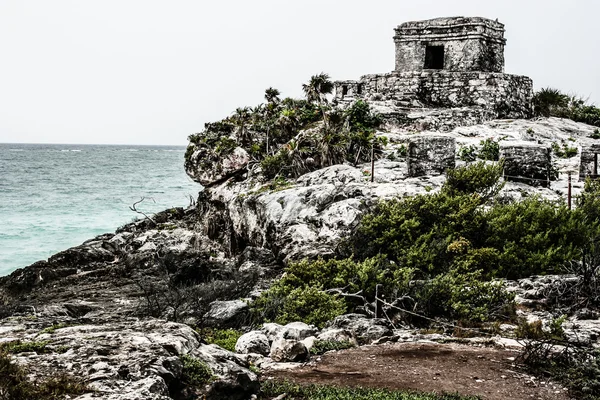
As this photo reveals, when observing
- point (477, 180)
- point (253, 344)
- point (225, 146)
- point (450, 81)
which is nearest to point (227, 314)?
point (253, 344)

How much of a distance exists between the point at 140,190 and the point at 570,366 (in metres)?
48.8

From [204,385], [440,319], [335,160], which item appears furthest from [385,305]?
[335,160]

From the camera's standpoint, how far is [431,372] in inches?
266

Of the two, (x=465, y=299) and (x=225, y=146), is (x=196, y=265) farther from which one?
(x=465, y=299)

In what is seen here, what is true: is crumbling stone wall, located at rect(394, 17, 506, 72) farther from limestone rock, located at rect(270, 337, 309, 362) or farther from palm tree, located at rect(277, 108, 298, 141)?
limestone rock, located at rect(270, 337, 309, 362)

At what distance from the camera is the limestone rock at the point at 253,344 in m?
7.65

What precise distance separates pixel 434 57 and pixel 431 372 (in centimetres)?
1764

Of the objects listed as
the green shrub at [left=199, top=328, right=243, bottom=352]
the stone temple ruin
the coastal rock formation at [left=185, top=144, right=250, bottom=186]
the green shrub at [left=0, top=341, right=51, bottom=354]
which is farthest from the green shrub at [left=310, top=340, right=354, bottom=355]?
the stone temple ruin

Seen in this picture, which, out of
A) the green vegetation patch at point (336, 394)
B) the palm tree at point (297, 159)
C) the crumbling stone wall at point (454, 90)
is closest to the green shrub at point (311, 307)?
the green vegetation patch at point (336, 394)

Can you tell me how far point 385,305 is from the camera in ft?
33.0

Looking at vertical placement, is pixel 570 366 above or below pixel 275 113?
below

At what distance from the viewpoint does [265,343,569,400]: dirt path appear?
246 inches

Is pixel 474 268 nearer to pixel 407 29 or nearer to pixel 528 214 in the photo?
pixel 528 214

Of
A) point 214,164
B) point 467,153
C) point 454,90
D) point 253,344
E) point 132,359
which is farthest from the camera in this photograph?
point 214,164
